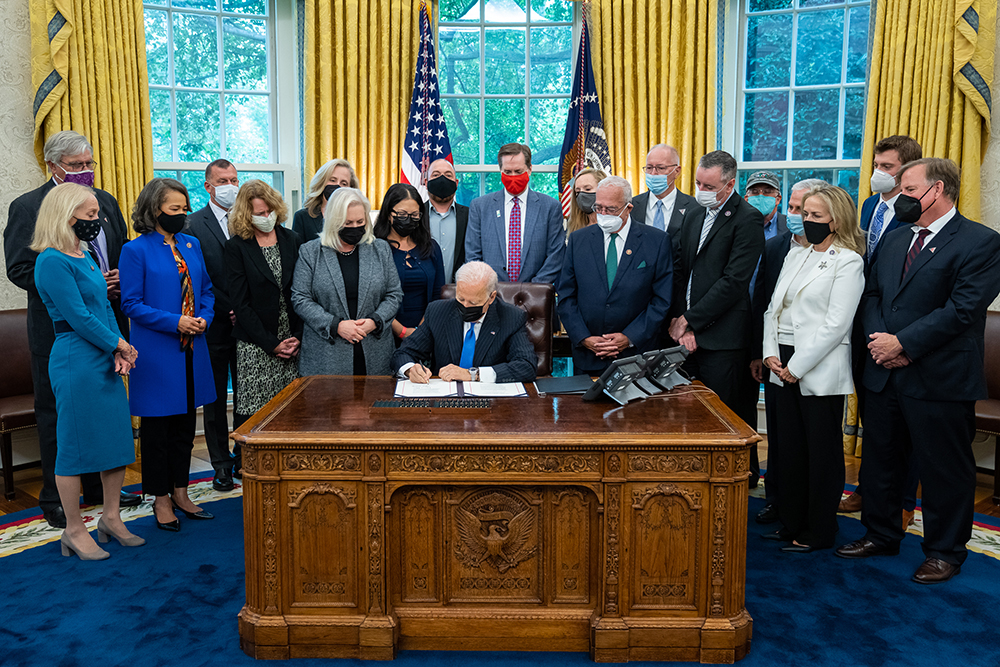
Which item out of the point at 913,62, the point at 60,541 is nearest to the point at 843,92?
the point at 913,62

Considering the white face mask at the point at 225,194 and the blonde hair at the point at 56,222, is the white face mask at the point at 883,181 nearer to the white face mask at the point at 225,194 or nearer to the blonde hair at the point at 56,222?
the white face mask at the point at 225,194

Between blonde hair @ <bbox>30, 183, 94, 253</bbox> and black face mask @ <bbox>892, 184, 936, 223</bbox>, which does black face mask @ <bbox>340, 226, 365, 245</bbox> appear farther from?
black face mask @ <bbox>892, 184, 936, 223</bbox>

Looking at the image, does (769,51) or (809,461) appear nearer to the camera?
(809,461)

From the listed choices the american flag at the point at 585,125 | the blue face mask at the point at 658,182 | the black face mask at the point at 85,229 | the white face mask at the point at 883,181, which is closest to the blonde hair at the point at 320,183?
the black face mask at the point at 85,229

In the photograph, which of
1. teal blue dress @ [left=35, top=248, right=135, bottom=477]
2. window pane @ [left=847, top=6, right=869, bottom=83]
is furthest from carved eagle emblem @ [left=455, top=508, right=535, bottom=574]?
window pane @ [left=847, top=6, right=869, bottom=83]

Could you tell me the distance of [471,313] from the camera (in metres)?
3.15

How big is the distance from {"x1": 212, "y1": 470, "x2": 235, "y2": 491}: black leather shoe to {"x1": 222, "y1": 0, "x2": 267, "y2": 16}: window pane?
335cm

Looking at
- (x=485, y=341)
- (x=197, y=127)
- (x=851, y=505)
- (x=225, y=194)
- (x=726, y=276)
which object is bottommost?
(x=851, y=505)

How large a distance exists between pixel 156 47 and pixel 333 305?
301 cm

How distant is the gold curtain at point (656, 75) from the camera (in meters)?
5.46

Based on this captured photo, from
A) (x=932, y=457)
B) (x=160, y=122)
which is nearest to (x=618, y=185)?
(x=932, y=457)

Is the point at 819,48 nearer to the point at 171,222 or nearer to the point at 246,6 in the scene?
the point at 246,6

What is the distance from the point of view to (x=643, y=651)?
8.21 feet

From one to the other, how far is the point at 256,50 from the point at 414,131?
4.33 ft
